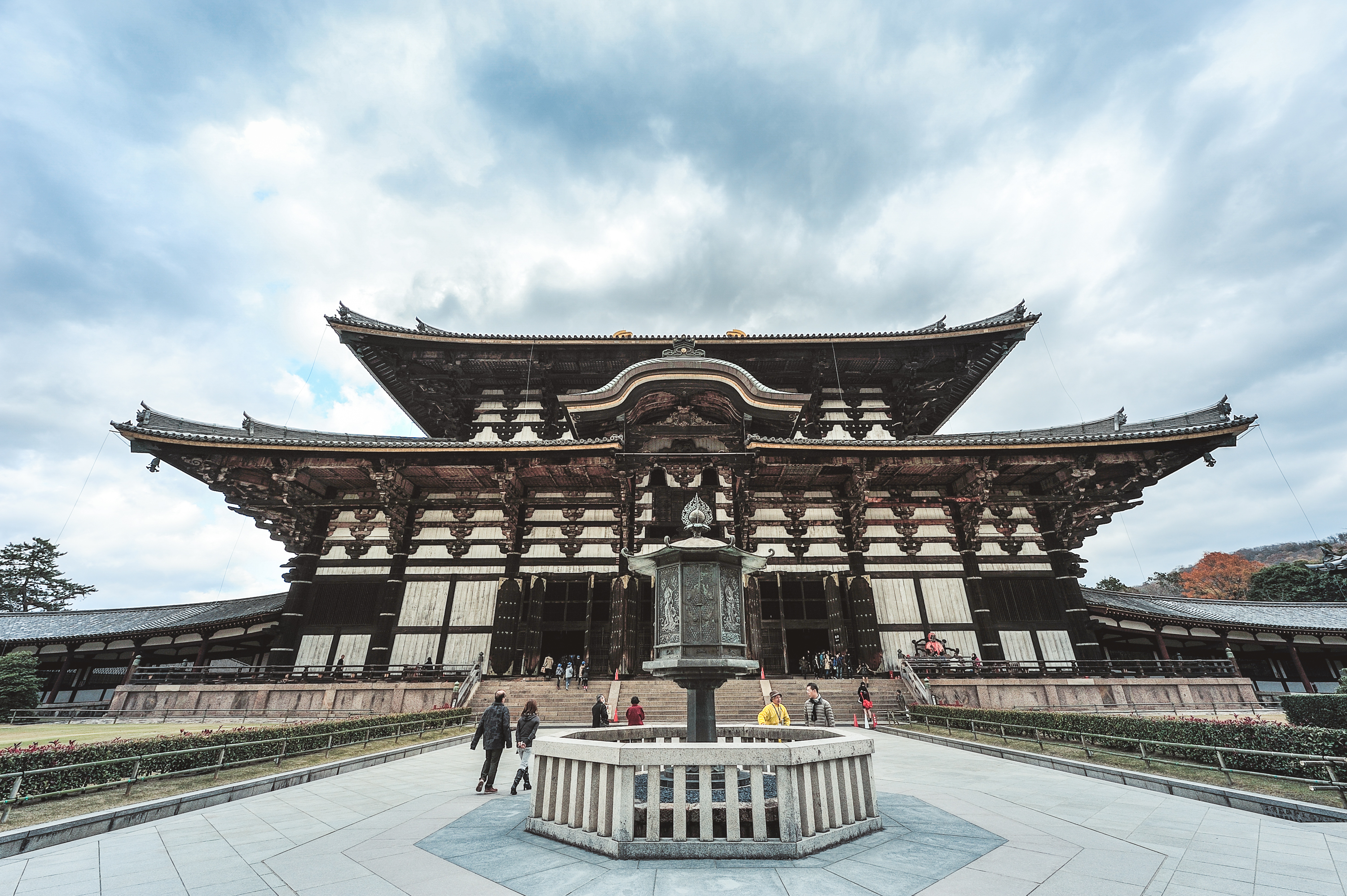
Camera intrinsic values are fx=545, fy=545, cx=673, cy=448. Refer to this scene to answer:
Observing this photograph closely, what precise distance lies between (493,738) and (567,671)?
9.07 meters

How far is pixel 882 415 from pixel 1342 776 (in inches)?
679

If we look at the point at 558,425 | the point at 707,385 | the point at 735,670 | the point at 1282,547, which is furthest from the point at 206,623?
the point at 1282,547

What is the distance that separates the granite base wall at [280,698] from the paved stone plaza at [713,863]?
386 inches

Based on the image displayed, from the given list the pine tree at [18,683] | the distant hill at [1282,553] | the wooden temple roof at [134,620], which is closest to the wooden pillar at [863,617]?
the wooden temple roof at [134,620]

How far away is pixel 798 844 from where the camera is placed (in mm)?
4336

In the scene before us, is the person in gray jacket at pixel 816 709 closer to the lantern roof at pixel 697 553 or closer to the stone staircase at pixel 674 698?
the stone staircase at pixel 674 698

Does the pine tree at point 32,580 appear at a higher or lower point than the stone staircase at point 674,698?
higher

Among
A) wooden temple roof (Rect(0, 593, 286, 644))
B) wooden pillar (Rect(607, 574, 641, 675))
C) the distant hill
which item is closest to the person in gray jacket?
wooden pillar (Rect(607, 574, 641, 675))

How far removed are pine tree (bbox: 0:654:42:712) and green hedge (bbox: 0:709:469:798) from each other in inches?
477

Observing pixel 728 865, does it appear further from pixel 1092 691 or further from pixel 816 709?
pixel 1092 691

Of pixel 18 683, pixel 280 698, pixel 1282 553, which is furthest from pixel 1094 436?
pixel 1282 553

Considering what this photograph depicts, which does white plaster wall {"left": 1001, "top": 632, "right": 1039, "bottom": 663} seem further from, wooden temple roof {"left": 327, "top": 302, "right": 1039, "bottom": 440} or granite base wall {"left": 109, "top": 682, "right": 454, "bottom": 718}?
granite base wall {"left": 109, "top": 682, "right": 454, "bottom": 718}

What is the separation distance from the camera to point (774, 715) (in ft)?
27.0

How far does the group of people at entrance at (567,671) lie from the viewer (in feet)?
51.4
